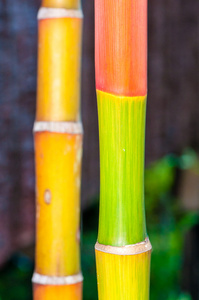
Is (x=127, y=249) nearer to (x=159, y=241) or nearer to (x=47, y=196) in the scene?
(x=47, y=196)

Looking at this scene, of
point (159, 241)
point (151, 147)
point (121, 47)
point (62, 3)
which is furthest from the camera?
point (159, 241)

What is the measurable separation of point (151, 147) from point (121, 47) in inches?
38.4

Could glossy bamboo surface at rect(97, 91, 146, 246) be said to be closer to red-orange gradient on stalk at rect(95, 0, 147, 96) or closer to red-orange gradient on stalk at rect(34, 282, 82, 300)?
red-orange gradient on stalk at rect(95, 0, 147, 96)

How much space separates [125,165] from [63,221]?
133 millimetres

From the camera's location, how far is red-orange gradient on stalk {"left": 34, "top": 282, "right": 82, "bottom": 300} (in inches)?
19.4

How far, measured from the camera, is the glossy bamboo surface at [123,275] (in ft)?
1.29

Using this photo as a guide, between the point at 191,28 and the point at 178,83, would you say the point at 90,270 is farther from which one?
the point at 191,28

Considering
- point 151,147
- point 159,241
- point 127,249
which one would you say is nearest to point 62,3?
point 127,249

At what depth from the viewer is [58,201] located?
49 cm

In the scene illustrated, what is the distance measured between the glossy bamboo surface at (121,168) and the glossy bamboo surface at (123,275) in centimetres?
1

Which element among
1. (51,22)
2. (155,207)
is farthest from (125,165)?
(155,207)

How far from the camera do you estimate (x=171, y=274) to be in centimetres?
177

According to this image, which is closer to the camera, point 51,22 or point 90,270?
point 51,22

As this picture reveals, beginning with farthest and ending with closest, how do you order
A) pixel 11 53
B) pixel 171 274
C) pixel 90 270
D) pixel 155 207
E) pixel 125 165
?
pixel 155 207
pixel 171 274
pixel 90 270
pixel 11 53
pixel 125 165
